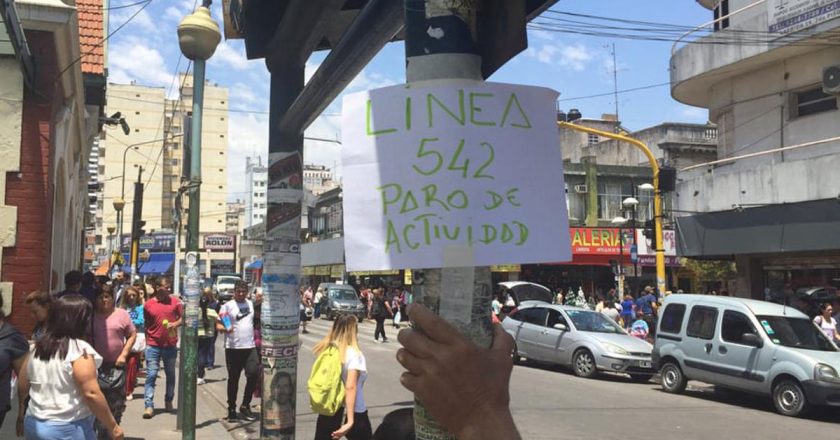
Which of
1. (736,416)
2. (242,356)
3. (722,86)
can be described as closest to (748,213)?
(722,86)

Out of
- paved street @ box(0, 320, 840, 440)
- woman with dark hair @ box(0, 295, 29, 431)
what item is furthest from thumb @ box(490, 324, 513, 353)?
paved street @ box(0, 320, 840, 440)

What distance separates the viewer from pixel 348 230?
179cm

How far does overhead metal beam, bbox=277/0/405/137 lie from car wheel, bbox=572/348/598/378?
11609mm

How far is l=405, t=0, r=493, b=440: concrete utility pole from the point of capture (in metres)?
1.79

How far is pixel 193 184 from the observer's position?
27.9 feet

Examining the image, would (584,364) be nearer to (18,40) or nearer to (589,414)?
(589,414)

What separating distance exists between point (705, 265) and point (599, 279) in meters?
6.21

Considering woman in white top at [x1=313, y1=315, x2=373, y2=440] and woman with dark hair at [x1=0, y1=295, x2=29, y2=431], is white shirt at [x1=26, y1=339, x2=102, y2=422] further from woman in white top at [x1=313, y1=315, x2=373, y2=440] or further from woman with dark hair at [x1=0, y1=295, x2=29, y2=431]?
woman in white top at [x1=313, y1=315, x2=373, y2=440]

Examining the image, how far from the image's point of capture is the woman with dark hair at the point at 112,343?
6543 millimetres

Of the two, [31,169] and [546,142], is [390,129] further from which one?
[31,169]

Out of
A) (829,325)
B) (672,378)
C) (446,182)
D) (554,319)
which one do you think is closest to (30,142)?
(446,182)

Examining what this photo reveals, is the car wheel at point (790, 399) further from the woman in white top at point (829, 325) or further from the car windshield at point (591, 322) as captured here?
the car windshield at point (591, 322)

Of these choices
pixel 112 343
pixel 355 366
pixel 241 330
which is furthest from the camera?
pixel 241 330

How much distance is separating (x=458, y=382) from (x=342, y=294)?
33.5 meters
